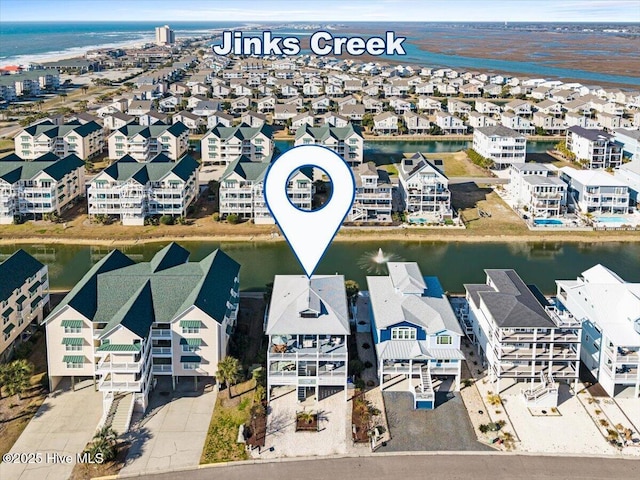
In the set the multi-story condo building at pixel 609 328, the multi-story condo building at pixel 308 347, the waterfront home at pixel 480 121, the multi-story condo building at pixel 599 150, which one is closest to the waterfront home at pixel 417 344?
the multi-story condo building at pixel 308 347

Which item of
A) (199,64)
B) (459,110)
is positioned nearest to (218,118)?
(459,110)

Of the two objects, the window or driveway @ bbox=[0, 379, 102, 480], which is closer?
driveway @ bbox=[0, 379, 102, 480]

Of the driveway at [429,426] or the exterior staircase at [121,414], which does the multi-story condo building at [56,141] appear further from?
the driveway at [429,426]

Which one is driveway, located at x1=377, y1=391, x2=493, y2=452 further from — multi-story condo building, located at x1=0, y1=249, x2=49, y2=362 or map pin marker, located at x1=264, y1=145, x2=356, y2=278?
multi-story condo building, located at x1=0, y1=249, x2=49, y2=362

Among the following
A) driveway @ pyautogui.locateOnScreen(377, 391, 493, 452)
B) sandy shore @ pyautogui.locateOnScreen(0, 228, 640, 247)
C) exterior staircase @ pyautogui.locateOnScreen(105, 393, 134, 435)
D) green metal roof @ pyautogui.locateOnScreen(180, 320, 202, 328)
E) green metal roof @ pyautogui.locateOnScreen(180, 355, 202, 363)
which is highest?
green metal roof @ pyautogui.locateOnScreen(180, 320, 202, 328)

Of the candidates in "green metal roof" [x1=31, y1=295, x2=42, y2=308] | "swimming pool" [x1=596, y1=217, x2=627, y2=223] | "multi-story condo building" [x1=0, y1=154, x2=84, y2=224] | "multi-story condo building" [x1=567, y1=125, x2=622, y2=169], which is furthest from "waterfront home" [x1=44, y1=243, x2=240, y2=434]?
"multi-story condo building" [x1=567, y1=125, x2=622, y2=169]

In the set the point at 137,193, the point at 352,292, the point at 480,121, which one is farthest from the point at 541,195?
the point at 480,121
